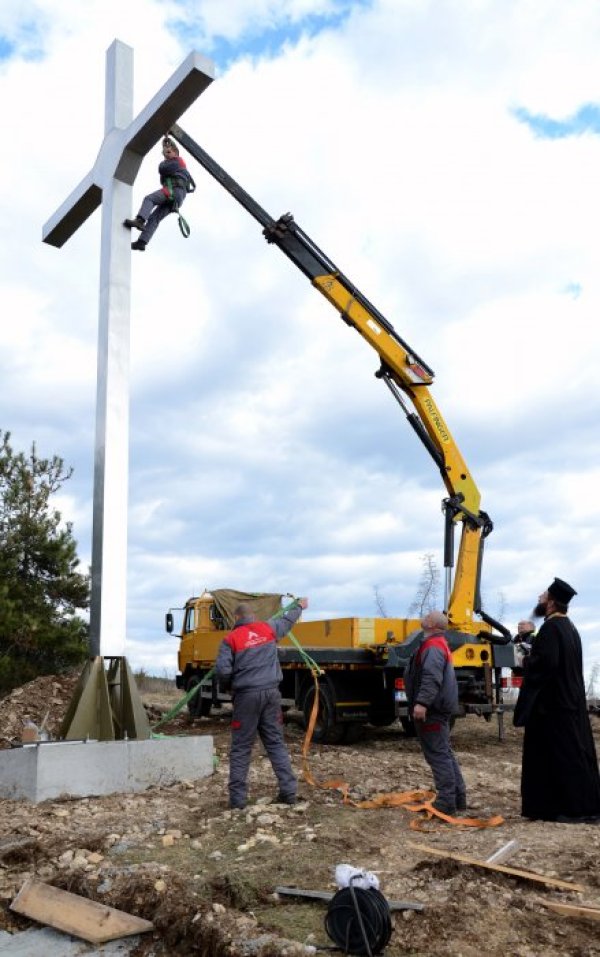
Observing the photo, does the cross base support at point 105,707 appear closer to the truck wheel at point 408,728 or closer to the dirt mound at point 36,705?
the truck wheel at point 408,728

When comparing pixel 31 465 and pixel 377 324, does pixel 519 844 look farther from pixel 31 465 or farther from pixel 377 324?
pixel 31 465

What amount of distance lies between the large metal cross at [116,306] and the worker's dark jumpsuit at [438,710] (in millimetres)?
2965

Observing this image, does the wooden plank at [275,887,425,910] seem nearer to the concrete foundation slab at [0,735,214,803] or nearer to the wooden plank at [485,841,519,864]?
the wooden plank at [485,841,519,864]

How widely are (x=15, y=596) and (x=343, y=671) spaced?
9453mm

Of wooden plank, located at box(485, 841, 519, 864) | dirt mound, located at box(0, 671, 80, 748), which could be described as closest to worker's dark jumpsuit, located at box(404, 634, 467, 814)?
wooden plank, located at box(485, 841, 519, 864)

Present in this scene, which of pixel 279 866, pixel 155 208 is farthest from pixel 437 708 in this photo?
pixel 155 208

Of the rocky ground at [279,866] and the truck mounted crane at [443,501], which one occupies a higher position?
the truck mounted crane at [443,501]

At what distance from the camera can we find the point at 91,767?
26.9 ft

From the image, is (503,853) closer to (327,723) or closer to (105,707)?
(105,707)

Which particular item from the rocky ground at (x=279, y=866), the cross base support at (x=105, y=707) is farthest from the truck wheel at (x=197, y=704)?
the cross base support at (x=105, y=707)

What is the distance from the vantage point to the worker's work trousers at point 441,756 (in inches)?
301

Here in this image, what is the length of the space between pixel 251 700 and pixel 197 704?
11646 mm

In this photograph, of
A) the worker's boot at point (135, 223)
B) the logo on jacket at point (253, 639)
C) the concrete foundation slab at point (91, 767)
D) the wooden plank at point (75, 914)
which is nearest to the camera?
the wooden plank at point (75, 914)

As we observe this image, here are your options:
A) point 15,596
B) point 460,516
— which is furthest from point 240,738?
point 15,596
